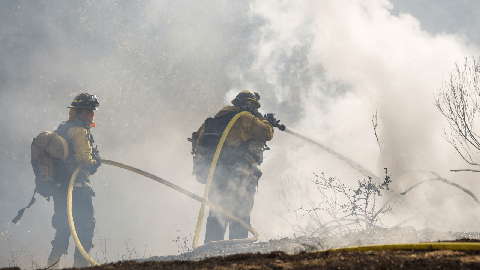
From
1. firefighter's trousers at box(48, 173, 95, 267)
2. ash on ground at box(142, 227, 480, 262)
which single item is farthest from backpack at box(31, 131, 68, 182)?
ash on ground at box(142, 227, 480, 262)

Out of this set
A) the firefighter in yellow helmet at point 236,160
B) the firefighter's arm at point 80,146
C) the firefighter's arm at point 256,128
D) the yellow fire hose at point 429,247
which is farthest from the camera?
the firefighter's arm at point 256,128

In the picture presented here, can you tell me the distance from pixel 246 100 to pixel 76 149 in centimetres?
343

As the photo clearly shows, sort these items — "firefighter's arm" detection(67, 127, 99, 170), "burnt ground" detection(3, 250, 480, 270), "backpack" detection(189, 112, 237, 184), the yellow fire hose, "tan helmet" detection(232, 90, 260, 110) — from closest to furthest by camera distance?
"burnt ground" detection(3, 250, 480, 270)
the yellow fire hose
"firefighter's arm" detection(67, 127, 99, 170)
"backpack" detection(189, 112, 237, 184)
"tan helmet" detection(232, 90, 260, 110)

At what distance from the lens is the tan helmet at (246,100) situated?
695 centimetres

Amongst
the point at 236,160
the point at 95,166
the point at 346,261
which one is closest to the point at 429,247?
the point at 346,261

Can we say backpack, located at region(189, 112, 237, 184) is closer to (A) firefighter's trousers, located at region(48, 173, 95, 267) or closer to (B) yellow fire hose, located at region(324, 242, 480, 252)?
(A) firefighter's trousers, located at region(48, 173, 95, 267)

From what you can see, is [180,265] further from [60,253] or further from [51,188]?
[51,188]

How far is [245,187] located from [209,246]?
1.50 metres

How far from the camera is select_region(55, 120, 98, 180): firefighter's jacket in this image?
5.91 meters

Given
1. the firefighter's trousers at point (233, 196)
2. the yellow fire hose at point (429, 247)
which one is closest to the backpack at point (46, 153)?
the firefighter's trousers at point (233, 196)

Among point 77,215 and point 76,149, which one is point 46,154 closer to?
point 76,149

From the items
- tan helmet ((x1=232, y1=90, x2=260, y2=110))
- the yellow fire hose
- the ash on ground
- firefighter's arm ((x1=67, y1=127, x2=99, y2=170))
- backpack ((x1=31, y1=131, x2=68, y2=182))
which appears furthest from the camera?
tan helmet ((x1=232, y1=90, x2=260, y2=110))

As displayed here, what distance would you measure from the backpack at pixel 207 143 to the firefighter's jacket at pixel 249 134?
32 centimetres

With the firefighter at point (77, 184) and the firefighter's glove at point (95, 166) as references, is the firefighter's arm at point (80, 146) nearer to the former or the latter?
the firefighter at point (77, 184)
